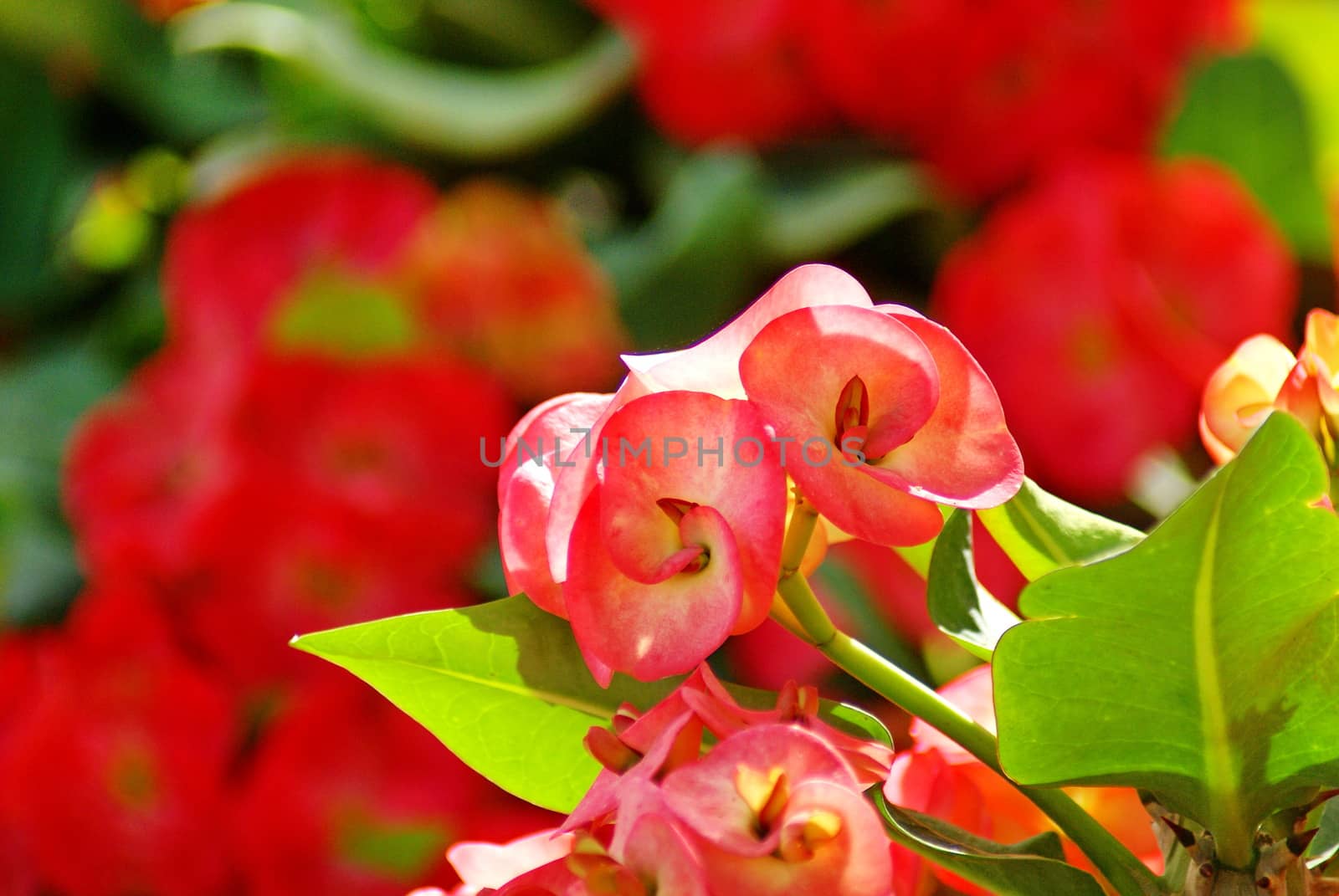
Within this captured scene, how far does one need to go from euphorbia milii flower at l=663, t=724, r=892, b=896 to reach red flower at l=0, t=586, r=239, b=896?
1.71 feet

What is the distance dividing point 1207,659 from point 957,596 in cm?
5

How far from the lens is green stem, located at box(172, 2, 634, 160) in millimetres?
831

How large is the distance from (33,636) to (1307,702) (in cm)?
74

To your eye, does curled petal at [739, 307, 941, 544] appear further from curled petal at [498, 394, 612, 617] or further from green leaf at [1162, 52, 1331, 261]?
green leaf at [1162, 52, 1331, 261]

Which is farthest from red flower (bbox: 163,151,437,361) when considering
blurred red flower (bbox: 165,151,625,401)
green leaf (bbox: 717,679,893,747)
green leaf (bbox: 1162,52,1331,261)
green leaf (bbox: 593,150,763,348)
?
green leaf (bbox: 717,679,893,747)

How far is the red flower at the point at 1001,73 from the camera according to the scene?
76cm

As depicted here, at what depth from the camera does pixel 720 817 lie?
0.61ft

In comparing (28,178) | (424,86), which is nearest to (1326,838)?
(424,86)

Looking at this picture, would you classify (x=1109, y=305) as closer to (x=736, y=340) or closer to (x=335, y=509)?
(x=335, y=509)

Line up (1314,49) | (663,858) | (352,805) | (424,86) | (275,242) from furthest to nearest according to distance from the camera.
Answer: (1314,49) → (424,86) → (275,242) → (352,805) → (663,858)

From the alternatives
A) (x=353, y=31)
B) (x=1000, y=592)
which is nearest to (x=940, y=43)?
(x=1000, y=592)

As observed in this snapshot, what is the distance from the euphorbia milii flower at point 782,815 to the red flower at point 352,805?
47cm

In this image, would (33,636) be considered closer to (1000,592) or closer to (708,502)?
(1000,592)

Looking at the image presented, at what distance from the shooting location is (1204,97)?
833mm
